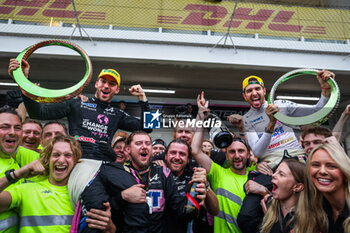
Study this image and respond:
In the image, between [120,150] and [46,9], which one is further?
[46,9]

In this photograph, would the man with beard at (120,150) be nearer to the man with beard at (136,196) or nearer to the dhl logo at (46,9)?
the man with beard at (136,196)

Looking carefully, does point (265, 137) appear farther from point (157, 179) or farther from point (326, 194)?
point (157, 179)

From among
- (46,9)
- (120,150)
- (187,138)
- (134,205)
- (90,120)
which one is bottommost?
(134,205)

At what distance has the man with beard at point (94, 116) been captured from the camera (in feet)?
8.03

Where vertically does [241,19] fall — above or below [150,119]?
above

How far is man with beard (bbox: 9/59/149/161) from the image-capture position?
2.45 m

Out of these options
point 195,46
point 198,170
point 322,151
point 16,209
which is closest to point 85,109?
point 16,209

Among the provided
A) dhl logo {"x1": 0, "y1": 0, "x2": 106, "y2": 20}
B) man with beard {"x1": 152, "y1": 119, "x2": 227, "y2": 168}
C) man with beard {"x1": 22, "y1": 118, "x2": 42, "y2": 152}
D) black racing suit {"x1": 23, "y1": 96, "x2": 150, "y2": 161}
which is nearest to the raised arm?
man with beard {"x1": 152, "y1": 119, "x2": 227, "y2": 168}

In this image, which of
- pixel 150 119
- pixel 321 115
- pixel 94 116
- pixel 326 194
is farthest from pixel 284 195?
pixel 94 116

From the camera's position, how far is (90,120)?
268 cm

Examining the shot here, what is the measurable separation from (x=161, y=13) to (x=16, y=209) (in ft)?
19.5

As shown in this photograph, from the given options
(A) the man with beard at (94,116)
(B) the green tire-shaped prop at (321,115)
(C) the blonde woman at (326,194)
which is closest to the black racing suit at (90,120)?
(A) the man with beard at (94,116)

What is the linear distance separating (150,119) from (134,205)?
1065 mm

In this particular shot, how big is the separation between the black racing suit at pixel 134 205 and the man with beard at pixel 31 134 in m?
1.17
